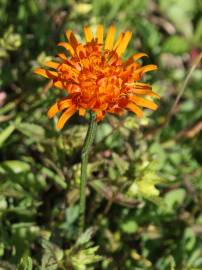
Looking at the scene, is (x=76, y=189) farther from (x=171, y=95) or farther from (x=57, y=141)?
(x=171, y=95)

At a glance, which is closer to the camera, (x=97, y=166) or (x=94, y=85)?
(x=94, y=85)

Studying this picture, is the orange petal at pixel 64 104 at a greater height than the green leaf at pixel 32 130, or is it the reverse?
the orange petal at pixel 64 104

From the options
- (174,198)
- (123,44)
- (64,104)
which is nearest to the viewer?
(64,104)

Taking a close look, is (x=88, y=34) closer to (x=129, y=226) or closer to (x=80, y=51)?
(x=80, y=51)

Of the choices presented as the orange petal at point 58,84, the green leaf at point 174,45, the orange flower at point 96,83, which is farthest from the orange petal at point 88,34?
the green leaf at point 174,45

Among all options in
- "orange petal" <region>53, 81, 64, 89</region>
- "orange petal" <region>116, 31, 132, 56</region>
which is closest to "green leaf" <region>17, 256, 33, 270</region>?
"orange petal" <region>53, 81, 64, 89</region>

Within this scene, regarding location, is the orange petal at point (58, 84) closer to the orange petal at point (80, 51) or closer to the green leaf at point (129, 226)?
the orange petal at point (80, 51)

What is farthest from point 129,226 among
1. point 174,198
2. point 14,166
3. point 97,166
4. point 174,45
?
point 174,45
